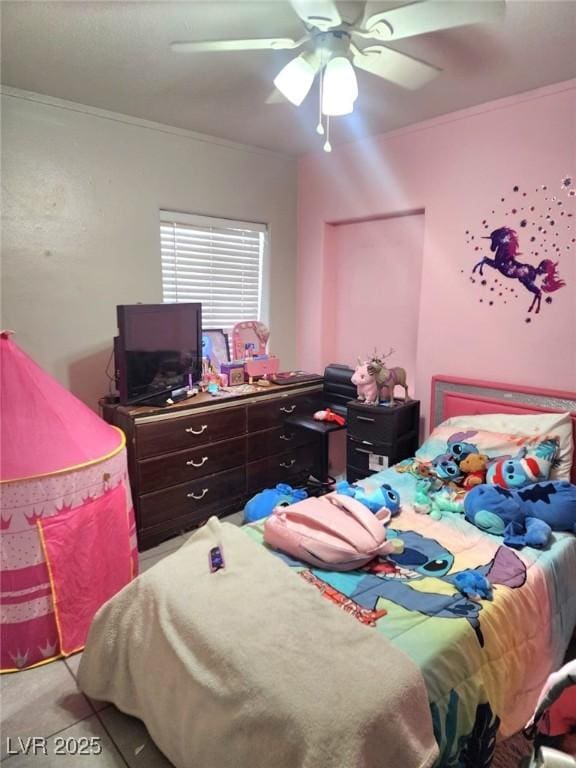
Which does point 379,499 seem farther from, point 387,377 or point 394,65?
point 394,65

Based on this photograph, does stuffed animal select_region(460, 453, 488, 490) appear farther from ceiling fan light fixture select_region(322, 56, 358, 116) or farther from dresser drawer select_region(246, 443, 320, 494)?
ceiling fan light fixture select_region(322, 56, 358, 116)

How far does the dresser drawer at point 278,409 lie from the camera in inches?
120

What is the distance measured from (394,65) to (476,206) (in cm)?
123

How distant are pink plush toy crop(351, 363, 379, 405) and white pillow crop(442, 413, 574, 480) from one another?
58cm

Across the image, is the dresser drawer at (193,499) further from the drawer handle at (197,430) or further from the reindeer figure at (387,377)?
the reindeer figure at (387,377)

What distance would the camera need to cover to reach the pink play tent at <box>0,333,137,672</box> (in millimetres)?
1740

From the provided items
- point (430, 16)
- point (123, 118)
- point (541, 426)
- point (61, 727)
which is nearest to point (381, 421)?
point (541, 426)

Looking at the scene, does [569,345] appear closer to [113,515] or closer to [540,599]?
[540,599]

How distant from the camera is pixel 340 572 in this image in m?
1.64

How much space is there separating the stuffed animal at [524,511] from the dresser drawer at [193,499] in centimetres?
149

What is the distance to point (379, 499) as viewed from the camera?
6.85 ft

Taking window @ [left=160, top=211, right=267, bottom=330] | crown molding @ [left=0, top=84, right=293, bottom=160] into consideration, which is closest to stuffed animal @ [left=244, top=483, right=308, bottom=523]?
window @ [left=160, top=211, right=267, bottom=330]

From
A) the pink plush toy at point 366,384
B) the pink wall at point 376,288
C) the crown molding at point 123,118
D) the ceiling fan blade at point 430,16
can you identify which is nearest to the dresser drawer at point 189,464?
the pink plush toy at point 366,384

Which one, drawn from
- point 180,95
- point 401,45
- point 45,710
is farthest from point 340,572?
point 180,95
